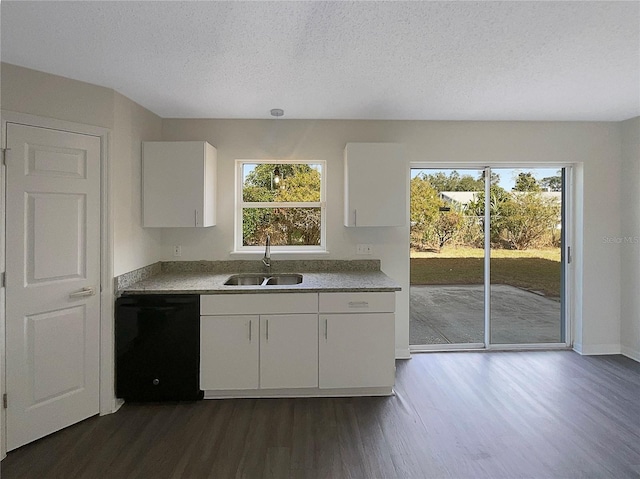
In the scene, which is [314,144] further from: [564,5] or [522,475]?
[522,475]

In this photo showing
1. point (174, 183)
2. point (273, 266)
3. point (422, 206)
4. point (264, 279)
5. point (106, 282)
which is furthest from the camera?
point (422, 206)

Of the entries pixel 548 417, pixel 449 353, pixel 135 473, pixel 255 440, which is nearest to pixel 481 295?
pixel 449 353

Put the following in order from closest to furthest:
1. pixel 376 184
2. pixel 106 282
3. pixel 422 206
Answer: pixel 106 282
pixel 376 184
pixel 422 206

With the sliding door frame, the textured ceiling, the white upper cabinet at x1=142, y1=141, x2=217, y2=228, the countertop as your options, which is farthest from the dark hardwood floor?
the textured ceiling

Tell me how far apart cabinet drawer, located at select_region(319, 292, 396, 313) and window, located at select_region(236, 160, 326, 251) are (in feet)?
3.03

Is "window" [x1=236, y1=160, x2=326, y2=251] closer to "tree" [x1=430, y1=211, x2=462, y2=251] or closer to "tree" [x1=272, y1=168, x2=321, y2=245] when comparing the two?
"tree" [x1=272, y1=168, x2=321, y2=245]

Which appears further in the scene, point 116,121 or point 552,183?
point 552,183

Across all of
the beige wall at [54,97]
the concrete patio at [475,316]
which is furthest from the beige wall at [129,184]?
the concrete patio at [475,316]

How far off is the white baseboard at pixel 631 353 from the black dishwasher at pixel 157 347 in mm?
4110

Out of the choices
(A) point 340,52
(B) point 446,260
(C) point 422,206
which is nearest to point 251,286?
(A) point 340,52

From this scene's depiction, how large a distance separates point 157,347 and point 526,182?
387 cm

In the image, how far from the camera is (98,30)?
1864mm

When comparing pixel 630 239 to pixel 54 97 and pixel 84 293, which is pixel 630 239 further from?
pixel 54 97

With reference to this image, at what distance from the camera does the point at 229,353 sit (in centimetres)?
272
